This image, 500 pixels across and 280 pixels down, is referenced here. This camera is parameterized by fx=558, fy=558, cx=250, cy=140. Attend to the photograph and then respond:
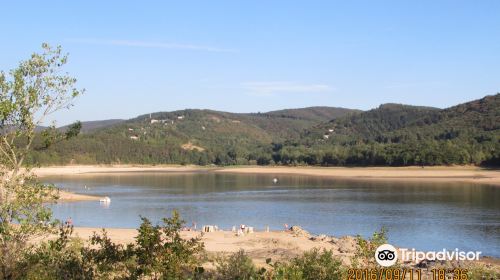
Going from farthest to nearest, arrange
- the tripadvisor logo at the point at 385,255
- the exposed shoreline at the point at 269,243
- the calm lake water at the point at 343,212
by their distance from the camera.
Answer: the calm lake water at the point at 343,212
the exposed shoreline at the point at 269,243
the tripadvisor logo at the point at 385,255

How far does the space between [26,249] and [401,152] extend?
414 ft

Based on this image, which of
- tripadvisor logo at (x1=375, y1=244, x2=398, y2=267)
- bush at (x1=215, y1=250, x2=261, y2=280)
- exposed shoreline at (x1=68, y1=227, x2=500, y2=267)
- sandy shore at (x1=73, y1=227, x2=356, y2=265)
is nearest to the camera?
tripadvisor logo at (x1=375, y1=244, x2=398, y2=267)

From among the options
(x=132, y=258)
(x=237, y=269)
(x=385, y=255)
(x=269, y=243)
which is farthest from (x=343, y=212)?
(x=132, y=258)

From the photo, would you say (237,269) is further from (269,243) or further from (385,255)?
(269,243)

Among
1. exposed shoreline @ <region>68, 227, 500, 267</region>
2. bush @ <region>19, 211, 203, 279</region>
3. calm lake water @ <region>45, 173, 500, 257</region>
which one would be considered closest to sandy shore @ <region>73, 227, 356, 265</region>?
exposed shoreline @ <region>68, 227, 500, 267</region>

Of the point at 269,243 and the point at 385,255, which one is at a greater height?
the point at 385,255

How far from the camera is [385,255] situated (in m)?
11.5

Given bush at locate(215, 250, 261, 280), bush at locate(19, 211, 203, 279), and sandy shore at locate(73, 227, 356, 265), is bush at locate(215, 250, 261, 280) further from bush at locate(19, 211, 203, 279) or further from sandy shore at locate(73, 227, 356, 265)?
sandy shore at locate(73, 227, 356, 265)

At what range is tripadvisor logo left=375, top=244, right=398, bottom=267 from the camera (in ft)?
37.2

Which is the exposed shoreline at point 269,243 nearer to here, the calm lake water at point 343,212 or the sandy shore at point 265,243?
the sandy shore at point 265,243

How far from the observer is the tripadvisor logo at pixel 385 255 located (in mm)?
11330

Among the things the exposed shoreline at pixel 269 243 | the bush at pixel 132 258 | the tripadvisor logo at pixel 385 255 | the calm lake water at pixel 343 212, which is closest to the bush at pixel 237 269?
the bush at pixel 132 258

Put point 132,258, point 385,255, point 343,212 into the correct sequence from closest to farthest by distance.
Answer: point 132,258, point 385,255, point 343,212

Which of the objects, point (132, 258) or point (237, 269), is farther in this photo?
point (237, 269)
